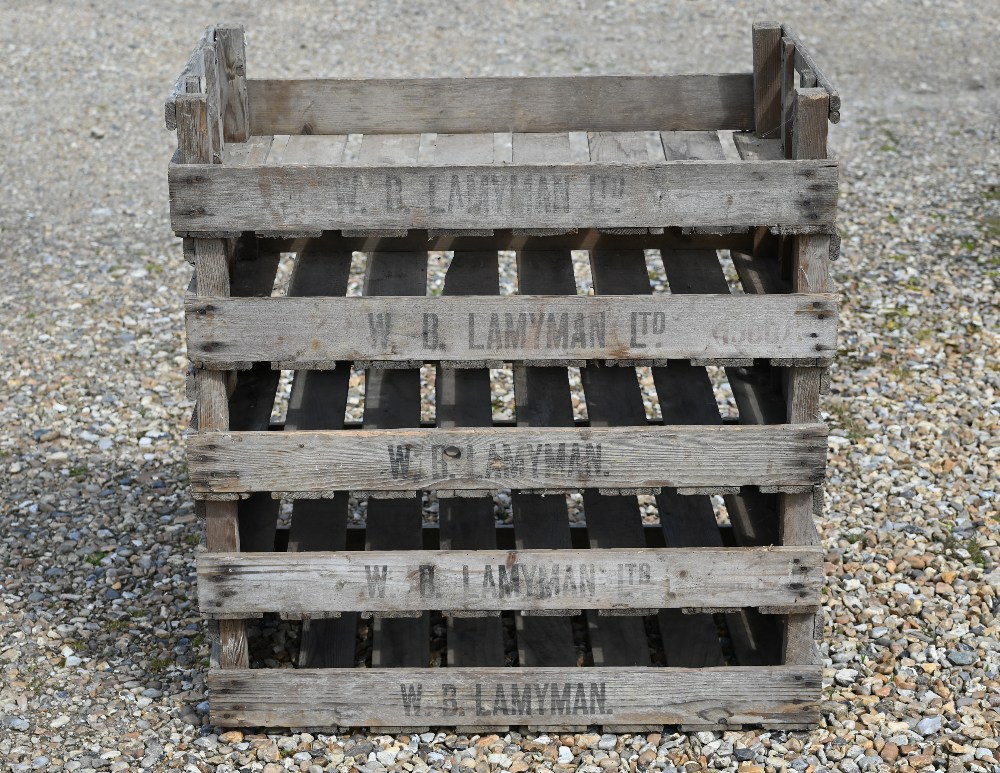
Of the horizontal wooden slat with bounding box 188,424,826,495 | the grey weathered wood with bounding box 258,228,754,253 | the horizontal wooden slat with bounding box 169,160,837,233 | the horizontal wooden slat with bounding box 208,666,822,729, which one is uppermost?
the horizontal wooden slat with bounding box 169,160,837,233

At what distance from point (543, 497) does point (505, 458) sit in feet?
2.66

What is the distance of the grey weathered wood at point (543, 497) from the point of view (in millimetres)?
5285

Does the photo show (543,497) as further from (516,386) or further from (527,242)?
(527,242)

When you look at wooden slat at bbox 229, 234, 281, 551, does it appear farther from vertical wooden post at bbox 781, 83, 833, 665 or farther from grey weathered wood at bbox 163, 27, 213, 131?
vertical wooden post at bbox 781, 83, 833, 665

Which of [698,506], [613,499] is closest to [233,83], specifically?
[613,499]

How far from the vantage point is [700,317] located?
4680 mm

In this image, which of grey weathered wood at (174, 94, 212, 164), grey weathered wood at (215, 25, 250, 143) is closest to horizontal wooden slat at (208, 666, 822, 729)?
grey weathered wood at (174, 94, 212, 164)

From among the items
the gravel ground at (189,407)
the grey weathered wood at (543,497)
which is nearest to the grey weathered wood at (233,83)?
the grey weathered wood at (543,497)

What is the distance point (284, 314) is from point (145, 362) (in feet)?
14.9

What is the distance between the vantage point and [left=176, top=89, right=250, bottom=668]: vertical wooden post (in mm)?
4555

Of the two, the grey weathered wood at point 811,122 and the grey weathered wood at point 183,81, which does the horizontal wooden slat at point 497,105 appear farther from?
the grey weathered wood at point 811,122

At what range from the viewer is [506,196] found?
4598 millimetres

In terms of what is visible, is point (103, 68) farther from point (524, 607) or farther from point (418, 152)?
point (524, 607)

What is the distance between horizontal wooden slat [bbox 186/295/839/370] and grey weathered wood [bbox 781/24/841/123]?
0.68 m
